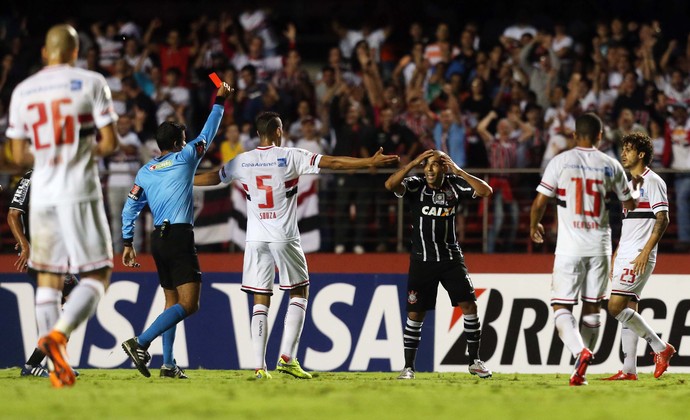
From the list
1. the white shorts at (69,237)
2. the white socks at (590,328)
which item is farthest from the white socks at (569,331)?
the white shorts at (69,237)

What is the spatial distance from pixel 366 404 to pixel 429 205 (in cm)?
393

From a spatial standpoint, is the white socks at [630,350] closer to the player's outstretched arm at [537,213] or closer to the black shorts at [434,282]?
the black shorts at [434,282]

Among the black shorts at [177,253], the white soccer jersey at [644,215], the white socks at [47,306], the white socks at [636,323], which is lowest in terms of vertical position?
the white socks at [636,323]

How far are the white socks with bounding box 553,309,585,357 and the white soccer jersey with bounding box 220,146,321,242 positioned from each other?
8.79ft

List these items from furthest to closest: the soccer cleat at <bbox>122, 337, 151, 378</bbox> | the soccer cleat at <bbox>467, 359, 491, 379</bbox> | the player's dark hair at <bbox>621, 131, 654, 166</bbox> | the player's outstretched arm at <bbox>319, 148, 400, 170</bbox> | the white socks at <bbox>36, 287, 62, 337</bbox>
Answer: the soccer cleat at <bbox>467, 359, 491, 379</bbox>, the player's dark hair at <bbox>621, 131, 654, 166</bbox>, the soccer cleat at <bbox>122, 337, 151, 378</bbox>, the player's outstretched arm at <bbox>319, 148, 400, 170</bbox>, the white socks at <bbox>36, 287, 62, 337</bbox>

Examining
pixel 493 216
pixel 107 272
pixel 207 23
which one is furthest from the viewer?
pixel 207 23

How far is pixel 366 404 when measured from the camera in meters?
→ 8.33

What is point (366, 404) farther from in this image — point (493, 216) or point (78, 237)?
point (493, 216)

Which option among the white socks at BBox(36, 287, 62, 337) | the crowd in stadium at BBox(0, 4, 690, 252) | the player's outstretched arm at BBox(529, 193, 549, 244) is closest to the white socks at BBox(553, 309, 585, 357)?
the player's outstretched arm at BBox(529, 193, 549, 244)

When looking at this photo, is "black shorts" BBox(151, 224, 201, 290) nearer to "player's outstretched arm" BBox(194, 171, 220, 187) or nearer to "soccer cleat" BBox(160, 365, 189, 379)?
"player's outstretched arm" BBox(194, 171, 220, 187)

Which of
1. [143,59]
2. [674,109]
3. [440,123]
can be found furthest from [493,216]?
[143,59]

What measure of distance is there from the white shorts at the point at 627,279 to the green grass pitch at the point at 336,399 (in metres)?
0.93

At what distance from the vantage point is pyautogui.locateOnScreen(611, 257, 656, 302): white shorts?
38.1ft

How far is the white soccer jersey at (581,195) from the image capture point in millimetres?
10461
